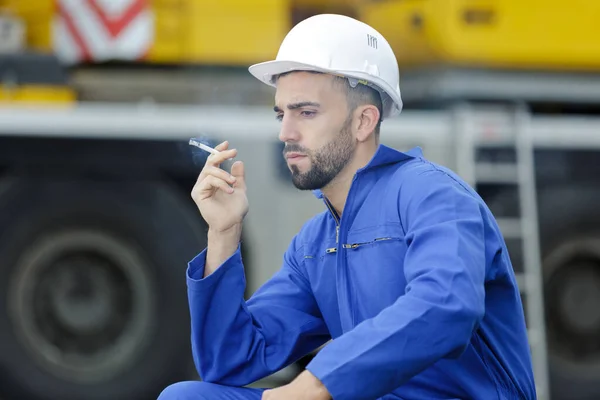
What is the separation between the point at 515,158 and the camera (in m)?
5.93

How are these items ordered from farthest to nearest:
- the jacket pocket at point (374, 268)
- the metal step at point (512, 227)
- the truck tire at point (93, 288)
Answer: the metal step at point (512, 227)
the truck tire at point (93, 288)
the jacket pocket at point (374, 268)

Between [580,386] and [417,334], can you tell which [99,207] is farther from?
[417,334]

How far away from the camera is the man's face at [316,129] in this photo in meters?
2.78

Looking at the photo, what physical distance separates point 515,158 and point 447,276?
376 cm

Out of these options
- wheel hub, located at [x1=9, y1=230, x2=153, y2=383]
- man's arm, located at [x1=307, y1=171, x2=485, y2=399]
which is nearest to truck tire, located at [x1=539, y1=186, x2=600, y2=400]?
wheel hub, located at [x1=9, y1=230, x2=153, y2=383]

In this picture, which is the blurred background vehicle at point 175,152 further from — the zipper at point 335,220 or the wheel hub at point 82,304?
the zipper at point 335,220

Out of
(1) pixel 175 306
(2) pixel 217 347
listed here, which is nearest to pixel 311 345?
(2) pixel 217 347

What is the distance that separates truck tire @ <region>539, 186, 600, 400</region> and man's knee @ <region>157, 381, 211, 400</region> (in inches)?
144

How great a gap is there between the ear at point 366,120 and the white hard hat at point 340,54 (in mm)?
65

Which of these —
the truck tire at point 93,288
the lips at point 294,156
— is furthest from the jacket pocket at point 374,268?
the truck tire at point 93,288

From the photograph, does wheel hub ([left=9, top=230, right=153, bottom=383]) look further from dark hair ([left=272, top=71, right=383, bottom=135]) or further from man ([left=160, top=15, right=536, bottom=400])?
dark hair ([left=272, top=71, right=383, bottom=135])

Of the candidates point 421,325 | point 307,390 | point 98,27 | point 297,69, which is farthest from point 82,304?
point 421,325

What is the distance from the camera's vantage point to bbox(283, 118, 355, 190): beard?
278 centimetres

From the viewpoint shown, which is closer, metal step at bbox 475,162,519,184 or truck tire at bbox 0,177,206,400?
truck tire at bbox 0,177,206,400
